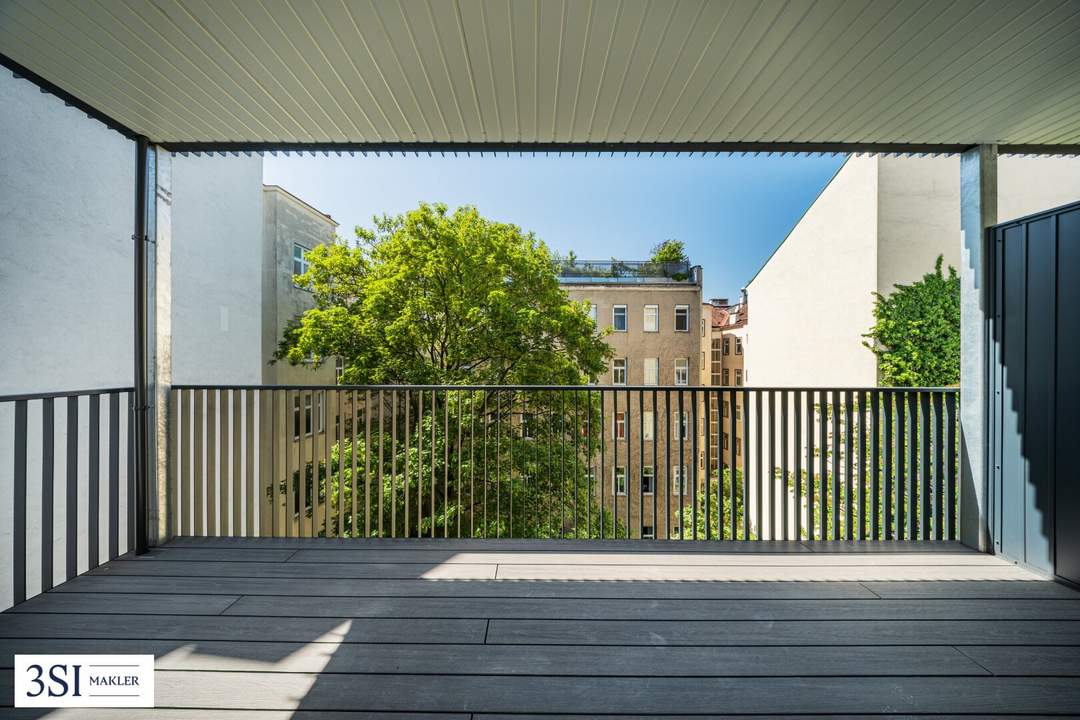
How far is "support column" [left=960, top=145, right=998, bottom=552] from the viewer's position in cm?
297

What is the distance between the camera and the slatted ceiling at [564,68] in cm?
191

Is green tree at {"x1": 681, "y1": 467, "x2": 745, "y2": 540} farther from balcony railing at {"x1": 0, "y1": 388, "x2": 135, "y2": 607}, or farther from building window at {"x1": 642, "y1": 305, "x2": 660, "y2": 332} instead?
building window at {"x1": 642, "y1": 305, "x2": 660, "y2": 332}

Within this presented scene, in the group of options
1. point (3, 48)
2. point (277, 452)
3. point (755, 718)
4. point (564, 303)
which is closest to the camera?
point (755, 718)

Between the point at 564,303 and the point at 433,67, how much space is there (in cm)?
1125

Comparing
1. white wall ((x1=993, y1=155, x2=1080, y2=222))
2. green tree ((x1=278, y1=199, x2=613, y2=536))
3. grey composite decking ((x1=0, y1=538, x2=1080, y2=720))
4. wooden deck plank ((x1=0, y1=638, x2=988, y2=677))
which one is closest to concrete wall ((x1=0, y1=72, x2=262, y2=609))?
grey composite decking ((x1=0, y1=538, x2=1080, y2=720))

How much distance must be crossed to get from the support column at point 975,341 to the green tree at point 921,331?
6.86 metres

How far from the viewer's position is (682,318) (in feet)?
76.2

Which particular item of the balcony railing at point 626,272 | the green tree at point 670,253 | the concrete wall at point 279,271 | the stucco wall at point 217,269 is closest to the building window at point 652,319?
the balcony railing at point 626,272

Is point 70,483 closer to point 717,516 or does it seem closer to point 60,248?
point 717,516

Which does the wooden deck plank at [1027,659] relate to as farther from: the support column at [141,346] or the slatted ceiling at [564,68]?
the support column at [141,346]

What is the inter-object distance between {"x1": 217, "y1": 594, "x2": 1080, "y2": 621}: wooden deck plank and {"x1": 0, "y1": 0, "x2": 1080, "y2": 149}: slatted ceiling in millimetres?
2282

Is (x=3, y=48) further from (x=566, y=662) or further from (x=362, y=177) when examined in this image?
(x=362, y=177)

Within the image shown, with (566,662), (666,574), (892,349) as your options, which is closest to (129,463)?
(566,662)

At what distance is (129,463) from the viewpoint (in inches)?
118
